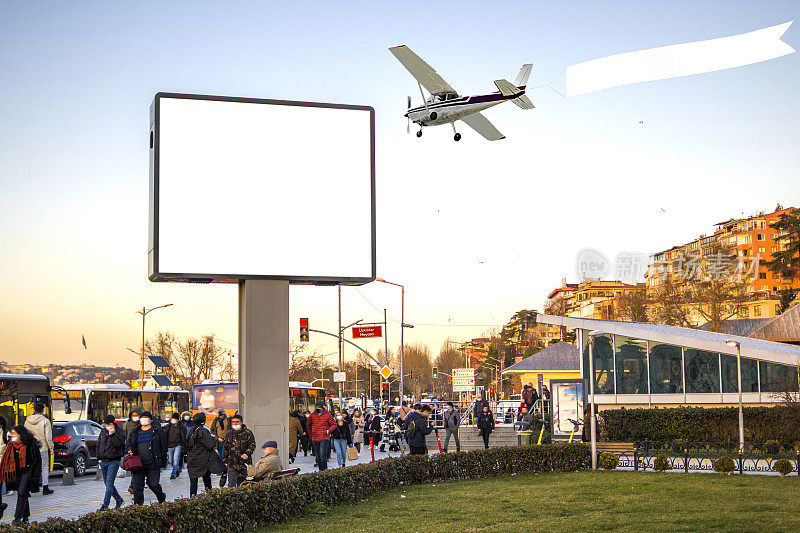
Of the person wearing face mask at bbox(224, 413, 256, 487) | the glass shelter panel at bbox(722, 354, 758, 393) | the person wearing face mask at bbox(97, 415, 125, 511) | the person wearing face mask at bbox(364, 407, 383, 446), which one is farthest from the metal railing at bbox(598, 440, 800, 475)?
the person wearing face mask at bbox(97, 415, 125, 511)

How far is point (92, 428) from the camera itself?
27.6 m

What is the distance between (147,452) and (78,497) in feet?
17.6

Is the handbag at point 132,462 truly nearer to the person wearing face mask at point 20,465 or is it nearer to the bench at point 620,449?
the person wearing face mask at point 20,465

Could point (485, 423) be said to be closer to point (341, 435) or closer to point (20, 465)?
point (341, 435)

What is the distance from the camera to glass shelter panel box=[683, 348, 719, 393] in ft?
112

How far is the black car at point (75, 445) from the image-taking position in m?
26.1

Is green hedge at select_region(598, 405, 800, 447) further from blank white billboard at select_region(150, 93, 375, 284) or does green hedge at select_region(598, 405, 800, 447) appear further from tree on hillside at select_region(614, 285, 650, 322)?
tree on hillside at select_region(614, 285, 650, 322)

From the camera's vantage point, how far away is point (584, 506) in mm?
15977

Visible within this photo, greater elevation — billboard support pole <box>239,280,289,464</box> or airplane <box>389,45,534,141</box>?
airplane <box>389,45,534,141</box>

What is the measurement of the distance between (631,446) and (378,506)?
9.67 meters

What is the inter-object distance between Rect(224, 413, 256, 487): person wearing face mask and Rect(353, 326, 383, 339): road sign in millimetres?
48299

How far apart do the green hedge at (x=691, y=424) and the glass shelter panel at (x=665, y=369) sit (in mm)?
1851

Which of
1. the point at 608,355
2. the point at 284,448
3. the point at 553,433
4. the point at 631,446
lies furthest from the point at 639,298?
the point at 284,448

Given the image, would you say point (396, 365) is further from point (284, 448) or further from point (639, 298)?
point (284, 448)
